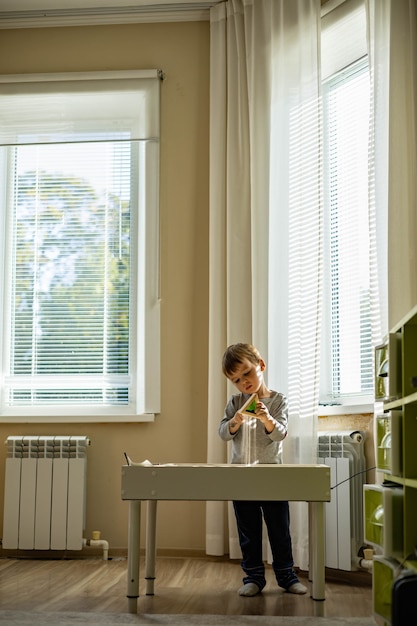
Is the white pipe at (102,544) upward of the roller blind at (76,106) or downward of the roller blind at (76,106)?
downward

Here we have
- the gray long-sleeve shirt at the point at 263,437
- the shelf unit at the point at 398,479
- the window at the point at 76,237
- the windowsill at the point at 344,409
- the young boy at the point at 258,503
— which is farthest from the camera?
the window at the point at 76,237

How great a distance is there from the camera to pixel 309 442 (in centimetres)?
388

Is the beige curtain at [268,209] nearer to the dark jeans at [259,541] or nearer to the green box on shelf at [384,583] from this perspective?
the dark jeans at [259,541]

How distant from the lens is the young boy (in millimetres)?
3266

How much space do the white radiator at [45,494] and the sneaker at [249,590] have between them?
140 centimetres

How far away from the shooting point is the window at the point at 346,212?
4062mm

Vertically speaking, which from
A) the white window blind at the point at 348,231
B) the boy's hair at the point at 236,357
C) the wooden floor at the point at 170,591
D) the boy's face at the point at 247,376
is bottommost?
the wooden floor at the point at 170,591

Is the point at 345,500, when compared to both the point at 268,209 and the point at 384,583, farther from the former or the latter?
the point at 268,209

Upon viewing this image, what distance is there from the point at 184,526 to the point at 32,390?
4.03 feet

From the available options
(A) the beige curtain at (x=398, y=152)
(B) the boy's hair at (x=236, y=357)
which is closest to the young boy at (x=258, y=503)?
(B) the boy's hair at (x=236, y=357)

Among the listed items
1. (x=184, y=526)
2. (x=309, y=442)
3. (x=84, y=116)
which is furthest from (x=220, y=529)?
(x=84, y=116)

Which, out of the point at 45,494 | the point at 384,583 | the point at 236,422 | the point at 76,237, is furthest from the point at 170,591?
the point at 76,237

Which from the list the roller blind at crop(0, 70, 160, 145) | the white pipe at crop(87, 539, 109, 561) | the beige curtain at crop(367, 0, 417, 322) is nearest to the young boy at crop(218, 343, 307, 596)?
the beige curtain at crop(367, 0, 417, 322)

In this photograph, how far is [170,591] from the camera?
3246mm
